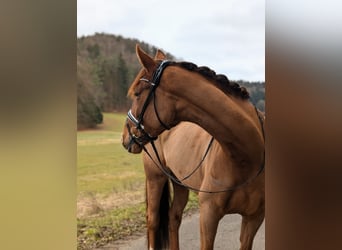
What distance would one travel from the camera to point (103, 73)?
1.55 m

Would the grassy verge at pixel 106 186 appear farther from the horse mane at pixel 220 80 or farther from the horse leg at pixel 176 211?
the horse mane at pixel 220 80

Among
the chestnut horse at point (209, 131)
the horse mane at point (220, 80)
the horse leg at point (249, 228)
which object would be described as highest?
the horse mane at point (220, 80)

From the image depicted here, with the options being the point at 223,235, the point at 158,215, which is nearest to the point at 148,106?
the point at 223,235

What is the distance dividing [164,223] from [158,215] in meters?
0.05

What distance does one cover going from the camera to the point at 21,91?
438mm

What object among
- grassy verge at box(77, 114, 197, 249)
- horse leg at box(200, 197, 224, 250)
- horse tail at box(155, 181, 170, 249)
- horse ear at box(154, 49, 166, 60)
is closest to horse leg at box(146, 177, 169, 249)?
horse tail at box(155, 181, 170, 249)

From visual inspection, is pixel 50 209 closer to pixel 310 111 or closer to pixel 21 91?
pixel 21 91

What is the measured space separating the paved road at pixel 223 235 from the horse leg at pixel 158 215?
0.47ft

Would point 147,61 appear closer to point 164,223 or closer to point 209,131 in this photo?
point 209,131

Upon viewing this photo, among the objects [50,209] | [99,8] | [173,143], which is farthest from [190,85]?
[50,209]

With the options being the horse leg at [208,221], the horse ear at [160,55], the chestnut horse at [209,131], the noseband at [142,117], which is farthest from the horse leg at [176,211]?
the horse ear at [160,55]

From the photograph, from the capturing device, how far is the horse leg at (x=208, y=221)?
140 cm

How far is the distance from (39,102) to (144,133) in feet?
2.74

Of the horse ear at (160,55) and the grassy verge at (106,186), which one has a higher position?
the horse ear at (160,55)
